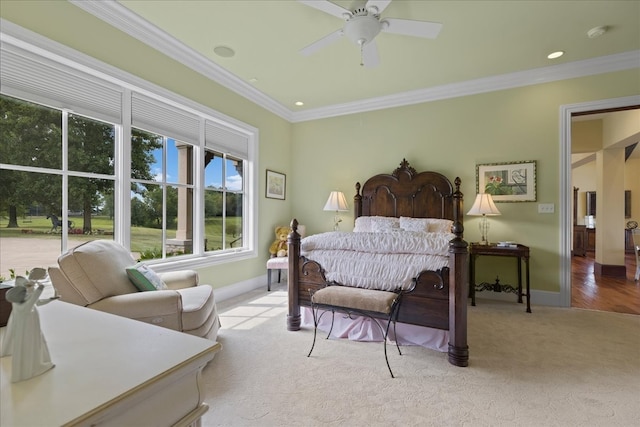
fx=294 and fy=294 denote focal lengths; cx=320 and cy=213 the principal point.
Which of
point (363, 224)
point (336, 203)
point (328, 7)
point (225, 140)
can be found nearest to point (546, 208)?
point (363, 224)

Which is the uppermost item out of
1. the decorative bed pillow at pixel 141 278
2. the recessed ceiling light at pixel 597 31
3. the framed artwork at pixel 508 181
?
the recessed ceiling light at pixel 597 31

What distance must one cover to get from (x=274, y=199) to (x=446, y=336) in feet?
11.2

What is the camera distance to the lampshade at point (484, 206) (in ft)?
12.2

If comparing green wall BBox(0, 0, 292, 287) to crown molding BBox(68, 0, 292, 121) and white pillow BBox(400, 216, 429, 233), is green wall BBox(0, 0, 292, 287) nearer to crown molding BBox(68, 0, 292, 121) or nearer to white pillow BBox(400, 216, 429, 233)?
crown molding BBox(68, 0, 292, 121)

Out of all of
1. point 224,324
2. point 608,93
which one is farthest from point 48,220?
point 608,93

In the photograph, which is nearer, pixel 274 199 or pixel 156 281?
pixel 156 281

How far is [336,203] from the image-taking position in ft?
15.3

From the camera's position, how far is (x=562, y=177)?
3701 mm

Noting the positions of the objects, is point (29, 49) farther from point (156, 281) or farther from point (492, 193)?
point (492, 193)

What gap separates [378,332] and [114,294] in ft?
7.01

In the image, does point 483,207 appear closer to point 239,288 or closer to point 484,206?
point 484,206

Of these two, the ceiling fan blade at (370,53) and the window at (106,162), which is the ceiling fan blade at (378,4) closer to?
the ceiling fan blade at (370,53)

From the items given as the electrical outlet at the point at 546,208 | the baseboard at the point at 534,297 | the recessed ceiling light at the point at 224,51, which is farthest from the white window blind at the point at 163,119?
the electrical outlet at the point at 546,208

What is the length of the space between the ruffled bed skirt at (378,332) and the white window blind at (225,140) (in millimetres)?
2656
